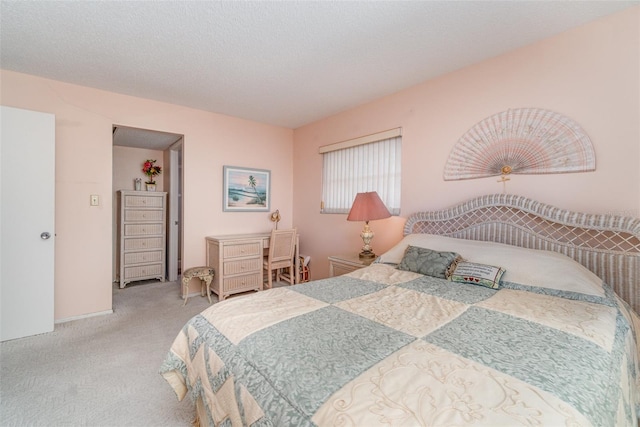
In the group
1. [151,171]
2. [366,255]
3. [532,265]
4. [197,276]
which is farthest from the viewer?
[151,171]

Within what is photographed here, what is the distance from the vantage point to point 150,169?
178 inches

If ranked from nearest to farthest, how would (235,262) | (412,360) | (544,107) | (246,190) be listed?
1. (412,360)
2. (544,107)
3. (235,262)
4. (246,190)

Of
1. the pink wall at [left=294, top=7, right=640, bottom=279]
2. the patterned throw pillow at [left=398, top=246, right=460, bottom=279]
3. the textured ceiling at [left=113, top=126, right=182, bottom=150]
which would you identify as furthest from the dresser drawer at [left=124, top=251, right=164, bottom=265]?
the patterned throw pillow at [left=398, top=246, right=460, bottom=279]

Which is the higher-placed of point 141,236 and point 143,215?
point 143,215

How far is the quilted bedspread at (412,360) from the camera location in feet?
2.32

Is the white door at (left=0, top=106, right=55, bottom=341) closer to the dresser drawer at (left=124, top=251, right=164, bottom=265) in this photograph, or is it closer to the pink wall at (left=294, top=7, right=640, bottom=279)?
the dresser drawer at (left=124, top=251, right=164, bottom=265)

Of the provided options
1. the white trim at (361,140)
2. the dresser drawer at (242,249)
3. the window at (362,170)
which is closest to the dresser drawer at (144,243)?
the dresser drawer at (242,249)

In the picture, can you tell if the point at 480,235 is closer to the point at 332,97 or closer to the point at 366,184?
the point at 366,184

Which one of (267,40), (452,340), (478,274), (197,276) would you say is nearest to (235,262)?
(197,276)

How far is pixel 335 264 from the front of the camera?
2.97 meters

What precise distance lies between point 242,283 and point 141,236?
6.22 feet

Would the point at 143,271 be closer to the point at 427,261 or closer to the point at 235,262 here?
the point at 235,262

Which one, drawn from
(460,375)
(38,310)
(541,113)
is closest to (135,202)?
(38,310)

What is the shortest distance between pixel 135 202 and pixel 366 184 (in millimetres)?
3427
